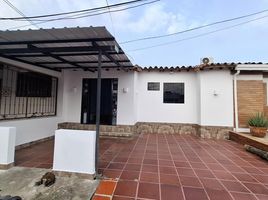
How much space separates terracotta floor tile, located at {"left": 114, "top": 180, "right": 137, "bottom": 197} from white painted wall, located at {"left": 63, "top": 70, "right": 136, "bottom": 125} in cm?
435

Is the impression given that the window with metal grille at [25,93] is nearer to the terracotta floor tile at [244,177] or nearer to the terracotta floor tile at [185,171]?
the terracotta floor tile at [185,171]

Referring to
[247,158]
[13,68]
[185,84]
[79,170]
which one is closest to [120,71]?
[185,84]

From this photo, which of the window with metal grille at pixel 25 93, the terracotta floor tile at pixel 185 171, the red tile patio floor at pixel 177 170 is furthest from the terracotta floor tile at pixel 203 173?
the window with metal grille at pixel 25 93

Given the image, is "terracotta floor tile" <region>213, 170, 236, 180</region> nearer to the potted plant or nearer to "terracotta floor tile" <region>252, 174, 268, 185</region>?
"terracotta floor tile" <region>252, 174, 268, 185</region>

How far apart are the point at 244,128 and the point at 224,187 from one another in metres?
5.12

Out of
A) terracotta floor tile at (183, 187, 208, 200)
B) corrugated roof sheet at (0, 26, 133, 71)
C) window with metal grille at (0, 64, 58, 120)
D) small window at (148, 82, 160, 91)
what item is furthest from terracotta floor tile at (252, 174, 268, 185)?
window with metal grille at (0, 64, 58, 120)

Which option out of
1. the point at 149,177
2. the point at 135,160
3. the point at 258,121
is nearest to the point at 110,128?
the point at 135,160

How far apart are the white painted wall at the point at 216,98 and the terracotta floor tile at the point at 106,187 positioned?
5.53 metres

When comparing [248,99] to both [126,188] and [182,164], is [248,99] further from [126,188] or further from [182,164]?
[126,188]

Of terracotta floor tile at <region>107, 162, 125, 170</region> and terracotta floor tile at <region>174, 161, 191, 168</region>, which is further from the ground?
terracotta floor tile at <region>107, 162, 125, 170</region>

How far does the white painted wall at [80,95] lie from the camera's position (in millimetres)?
7500

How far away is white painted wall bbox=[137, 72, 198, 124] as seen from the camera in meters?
8.18

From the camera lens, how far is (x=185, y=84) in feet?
27.2

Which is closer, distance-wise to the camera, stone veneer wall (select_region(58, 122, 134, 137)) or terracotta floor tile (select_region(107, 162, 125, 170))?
terracotta floor tile (select_region(107, 162, 125, 170))
